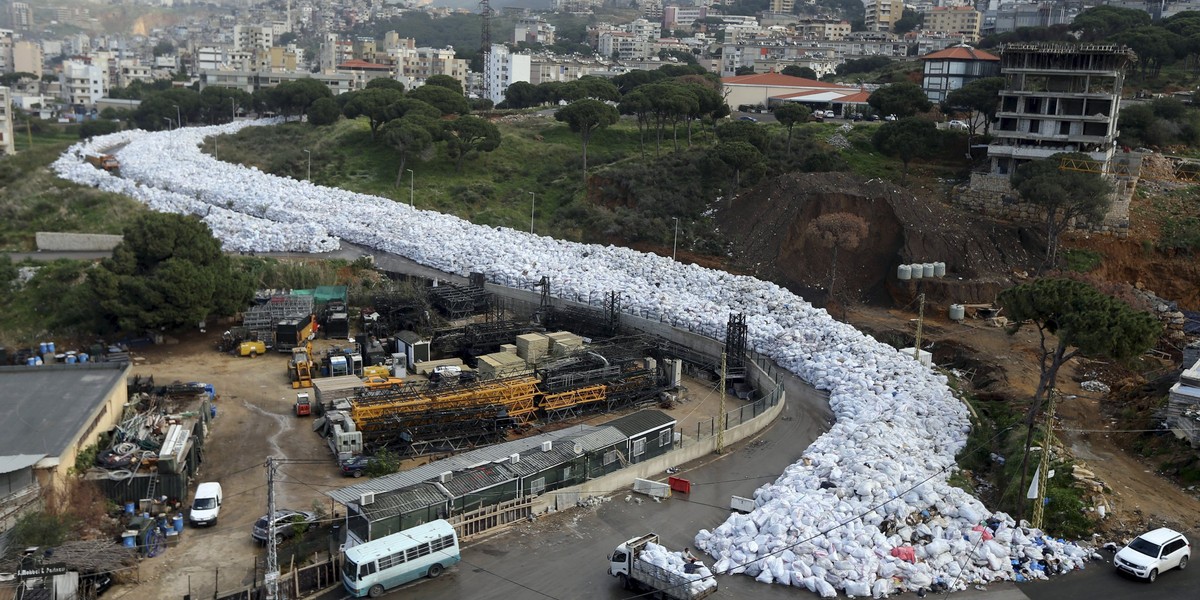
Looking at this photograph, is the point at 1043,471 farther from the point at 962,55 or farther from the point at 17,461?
the point at 962,55

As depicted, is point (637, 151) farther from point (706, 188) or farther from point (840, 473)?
point (840, 473)

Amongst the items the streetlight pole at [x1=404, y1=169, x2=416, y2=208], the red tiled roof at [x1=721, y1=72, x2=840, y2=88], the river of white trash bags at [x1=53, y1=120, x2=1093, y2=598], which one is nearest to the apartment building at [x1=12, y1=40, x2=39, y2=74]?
the river of white trash bags at [x1=53, y1=120, x2=1093, y2=598]

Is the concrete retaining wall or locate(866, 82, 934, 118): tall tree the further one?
locate(866, 82, 934, 118): tall tree

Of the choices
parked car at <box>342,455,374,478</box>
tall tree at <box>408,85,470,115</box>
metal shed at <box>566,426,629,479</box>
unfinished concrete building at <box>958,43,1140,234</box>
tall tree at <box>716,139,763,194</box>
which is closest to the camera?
metal shed at <box>566,426,629,479</box>

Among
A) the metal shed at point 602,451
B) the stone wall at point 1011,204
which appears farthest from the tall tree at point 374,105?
the metal shed at point 602,451

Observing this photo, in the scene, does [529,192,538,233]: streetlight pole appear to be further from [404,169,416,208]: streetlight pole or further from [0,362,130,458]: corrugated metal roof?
[0,362,130,458]: corrugated metal roof
